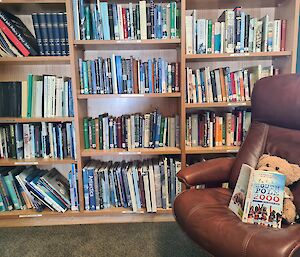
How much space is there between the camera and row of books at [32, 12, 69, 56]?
5.82ft

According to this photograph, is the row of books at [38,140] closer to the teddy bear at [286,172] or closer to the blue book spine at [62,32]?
the blue book spine at [62,32]

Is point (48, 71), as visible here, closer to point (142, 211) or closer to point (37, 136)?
point (37, 136)

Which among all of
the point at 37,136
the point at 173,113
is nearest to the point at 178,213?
the point at 173,113

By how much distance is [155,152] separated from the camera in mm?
1867

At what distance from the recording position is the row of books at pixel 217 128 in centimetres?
192

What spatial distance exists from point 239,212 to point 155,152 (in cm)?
78

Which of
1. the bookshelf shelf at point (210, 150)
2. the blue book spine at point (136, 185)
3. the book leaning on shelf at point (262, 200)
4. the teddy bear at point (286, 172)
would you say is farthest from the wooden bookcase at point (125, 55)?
the book leaning on shelf at point (262, 200)

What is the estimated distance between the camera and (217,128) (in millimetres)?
1923

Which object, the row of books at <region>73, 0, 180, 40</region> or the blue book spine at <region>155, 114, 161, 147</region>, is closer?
the row of books at <region>73, 0, 180, 40</region>

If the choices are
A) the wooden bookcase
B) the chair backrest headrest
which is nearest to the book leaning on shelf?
the chair backrest headrest

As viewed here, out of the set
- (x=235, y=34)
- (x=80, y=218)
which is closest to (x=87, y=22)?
(x=235, y=34)

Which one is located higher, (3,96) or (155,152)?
(3,96)

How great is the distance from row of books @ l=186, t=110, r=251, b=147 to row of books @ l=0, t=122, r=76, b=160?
2.88 ft

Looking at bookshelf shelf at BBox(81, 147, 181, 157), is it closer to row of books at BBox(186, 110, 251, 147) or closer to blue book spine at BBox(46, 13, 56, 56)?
row of books at BBox(186, 110, 251, 147)
